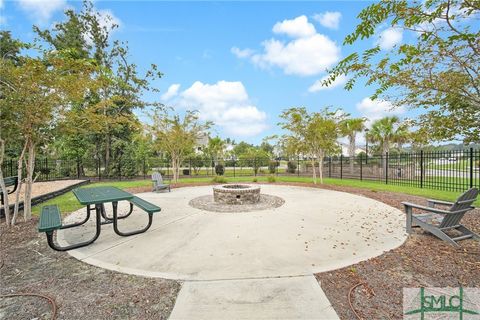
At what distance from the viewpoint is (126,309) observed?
2211 mm

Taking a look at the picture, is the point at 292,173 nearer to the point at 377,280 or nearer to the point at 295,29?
the point at 295,29

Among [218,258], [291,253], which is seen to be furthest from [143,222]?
[291,253]

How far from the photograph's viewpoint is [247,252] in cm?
348

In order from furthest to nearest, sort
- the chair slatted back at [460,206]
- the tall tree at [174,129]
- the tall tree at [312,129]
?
the tall tree at [174,129] → the tall tree at [312,129] → the chair slatted back at [460,206]

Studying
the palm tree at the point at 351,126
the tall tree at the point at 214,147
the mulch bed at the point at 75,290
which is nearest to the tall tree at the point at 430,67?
the mulch bed at the point at 75,290

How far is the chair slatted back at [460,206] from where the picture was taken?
371cm

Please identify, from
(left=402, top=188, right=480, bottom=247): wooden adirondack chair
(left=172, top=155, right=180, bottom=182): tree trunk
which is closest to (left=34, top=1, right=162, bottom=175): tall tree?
(left=172, top=155, right=180, bottom=182): tree trunk

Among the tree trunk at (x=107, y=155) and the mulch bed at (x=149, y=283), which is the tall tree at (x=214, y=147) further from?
the mulch bed at (x=149, y=283)

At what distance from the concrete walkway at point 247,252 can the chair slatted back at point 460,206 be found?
0.78m

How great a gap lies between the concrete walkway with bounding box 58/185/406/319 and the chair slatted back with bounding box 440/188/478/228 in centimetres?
78

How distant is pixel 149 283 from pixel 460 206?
16.6 ft

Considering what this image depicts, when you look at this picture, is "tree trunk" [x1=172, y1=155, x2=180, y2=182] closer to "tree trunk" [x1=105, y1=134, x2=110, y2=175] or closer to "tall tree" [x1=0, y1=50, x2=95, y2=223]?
"tree trunk" [x1=105, y1=134, x2=110, y2=175]

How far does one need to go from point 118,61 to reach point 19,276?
71.9 ft

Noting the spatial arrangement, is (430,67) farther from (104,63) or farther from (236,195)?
(104,63)
